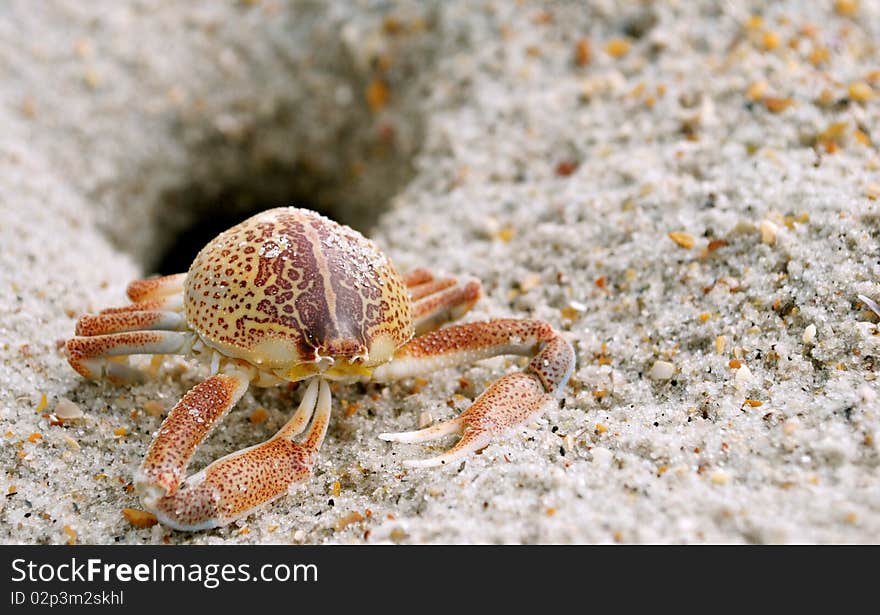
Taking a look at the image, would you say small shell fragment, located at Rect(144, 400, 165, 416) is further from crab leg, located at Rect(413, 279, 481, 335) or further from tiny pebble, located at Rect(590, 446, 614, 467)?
tiny pebble, located at Rect(590, 446, 614, 467)

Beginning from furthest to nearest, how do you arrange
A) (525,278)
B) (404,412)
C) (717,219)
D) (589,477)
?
(525,278) < (717,219) < (404,412) < (589,477)

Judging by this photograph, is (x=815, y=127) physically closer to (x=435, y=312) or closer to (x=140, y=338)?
(x=435, y=312)

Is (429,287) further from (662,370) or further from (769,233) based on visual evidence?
(769,233)

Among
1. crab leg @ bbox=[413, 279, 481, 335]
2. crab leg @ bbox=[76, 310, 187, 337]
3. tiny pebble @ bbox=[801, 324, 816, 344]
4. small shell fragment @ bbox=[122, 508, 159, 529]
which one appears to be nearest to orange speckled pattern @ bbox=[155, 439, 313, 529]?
small shell fragment @ bbox=[122, 508, 159, 529]

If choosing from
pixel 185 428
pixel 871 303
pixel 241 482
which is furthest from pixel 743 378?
pixel 185 428

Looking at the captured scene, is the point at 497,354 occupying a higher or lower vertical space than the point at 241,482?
higher

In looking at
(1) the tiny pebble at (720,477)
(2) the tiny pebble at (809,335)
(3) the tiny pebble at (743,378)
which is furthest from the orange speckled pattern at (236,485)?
(2) the tiny pebble at (809,335)
